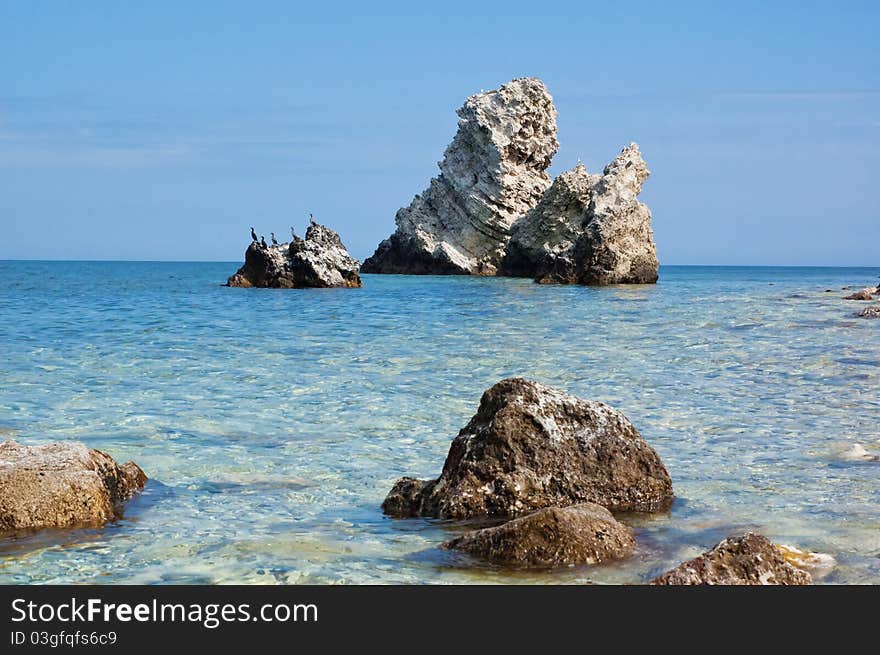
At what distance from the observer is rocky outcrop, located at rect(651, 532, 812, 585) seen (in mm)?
5016

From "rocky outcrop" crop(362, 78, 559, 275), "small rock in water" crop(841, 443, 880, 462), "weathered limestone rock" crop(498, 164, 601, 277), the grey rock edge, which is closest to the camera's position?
"small rock in water" crop(841, 443, 880, 462)

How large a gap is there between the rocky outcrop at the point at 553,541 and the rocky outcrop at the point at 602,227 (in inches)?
1834

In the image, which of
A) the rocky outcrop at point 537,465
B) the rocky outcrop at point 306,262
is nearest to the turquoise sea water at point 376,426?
the rocky outcrop at point 537,465

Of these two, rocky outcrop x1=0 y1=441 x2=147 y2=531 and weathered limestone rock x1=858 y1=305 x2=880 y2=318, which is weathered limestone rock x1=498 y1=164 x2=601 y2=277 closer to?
weathered limestone rock x1=858 y1=305 x2=880 y2=318

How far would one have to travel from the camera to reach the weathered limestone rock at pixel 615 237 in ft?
170

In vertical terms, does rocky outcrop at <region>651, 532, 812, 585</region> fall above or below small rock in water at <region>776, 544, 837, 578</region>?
above

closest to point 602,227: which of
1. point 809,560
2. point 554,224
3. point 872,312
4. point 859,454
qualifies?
point 554,224

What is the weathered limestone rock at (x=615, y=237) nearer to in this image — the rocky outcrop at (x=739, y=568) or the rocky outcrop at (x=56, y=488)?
the rocky outcrop at (x=56, y=488)

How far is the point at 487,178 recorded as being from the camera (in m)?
68.8

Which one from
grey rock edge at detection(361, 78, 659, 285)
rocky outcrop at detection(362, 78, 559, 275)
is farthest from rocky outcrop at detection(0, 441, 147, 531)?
rocky outcrop at detection(362, 78, 559, 275)

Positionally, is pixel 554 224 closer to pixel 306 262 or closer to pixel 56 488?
pixel 306 262

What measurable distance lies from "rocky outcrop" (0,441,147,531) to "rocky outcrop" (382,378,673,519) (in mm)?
2020

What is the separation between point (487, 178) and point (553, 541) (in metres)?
64.2
